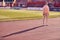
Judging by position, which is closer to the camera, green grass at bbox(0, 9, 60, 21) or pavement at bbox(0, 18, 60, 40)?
pavement at bbox(0, 18, 60, 40)

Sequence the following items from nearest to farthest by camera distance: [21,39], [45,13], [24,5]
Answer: [21,39], [45,13], [24,5]

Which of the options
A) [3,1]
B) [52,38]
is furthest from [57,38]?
[3,1]

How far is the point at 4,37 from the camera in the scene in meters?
13.0

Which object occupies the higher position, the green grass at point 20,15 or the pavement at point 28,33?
the pavement at point 28,33

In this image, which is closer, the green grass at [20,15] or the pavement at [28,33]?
the pavement at [28,33]

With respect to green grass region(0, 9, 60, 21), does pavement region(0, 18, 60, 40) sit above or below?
above

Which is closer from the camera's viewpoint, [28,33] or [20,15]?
[28,33]

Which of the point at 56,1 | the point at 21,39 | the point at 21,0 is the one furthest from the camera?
the point at 21,0

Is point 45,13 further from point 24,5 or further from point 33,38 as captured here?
point 24,5

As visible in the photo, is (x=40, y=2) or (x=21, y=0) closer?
(x=40, y=2)

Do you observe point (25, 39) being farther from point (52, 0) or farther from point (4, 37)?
point (52, 0)

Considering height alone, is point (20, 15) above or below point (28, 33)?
below

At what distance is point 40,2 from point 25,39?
2282 inches

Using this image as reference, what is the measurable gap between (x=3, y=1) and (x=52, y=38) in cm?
7511
